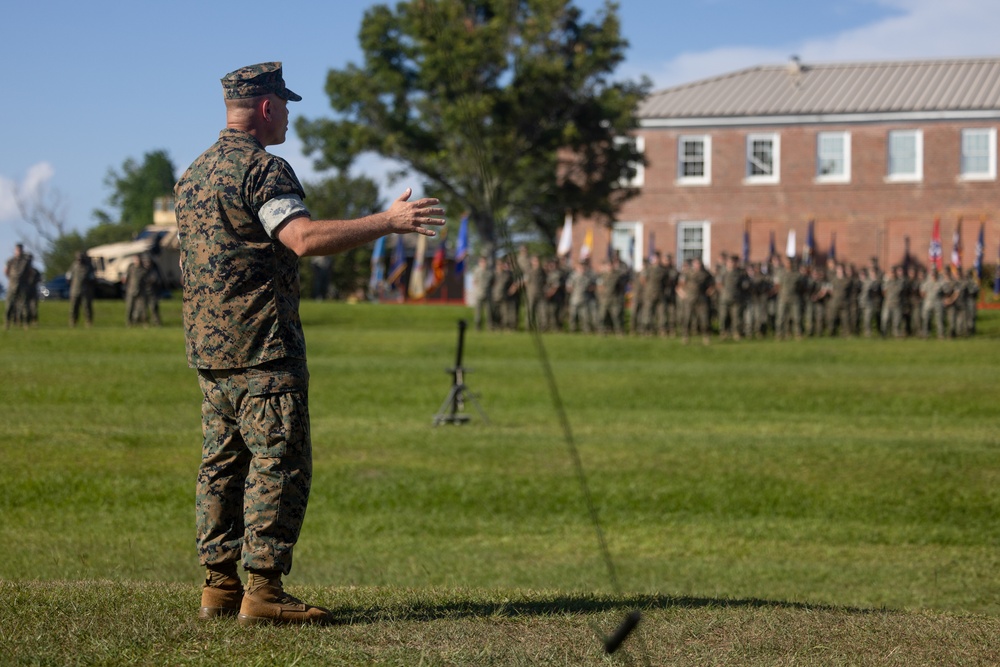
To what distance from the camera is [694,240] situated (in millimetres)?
52906

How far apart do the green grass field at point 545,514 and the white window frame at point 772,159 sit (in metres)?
24.9

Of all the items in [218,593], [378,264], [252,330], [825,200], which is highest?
[825,200]

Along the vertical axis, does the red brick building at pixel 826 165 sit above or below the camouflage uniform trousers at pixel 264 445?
above

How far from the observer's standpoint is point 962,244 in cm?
4978

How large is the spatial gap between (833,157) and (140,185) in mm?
75301

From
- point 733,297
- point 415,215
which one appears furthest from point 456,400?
point 733,297

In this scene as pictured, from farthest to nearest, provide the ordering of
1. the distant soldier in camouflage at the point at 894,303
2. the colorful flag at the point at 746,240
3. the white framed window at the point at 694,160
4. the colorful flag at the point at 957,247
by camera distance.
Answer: the white framed window at the point at 694,160
the colorful flag at the point at 746,240
the colorful flag at the point at 957,247
the distant soldier in camouflage at the point at 894,303

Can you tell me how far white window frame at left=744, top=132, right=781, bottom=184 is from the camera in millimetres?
51656

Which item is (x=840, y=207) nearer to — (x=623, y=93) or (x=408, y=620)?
(x=623, y=93)

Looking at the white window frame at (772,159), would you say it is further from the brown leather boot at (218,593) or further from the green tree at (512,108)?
the brown leather boot at (218,593)

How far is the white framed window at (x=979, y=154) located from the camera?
49.7 m

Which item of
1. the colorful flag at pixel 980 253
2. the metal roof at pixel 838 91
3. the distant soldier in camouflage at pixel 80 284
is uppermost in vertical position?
the metal roof at pixel 838 91

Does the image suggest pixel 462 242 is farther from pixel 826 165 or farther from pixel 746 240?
pixel 826 165

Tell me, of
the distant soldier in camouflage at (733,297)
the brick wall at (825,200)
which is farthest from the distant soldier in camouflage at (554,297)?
the brick wall at (825,200)
